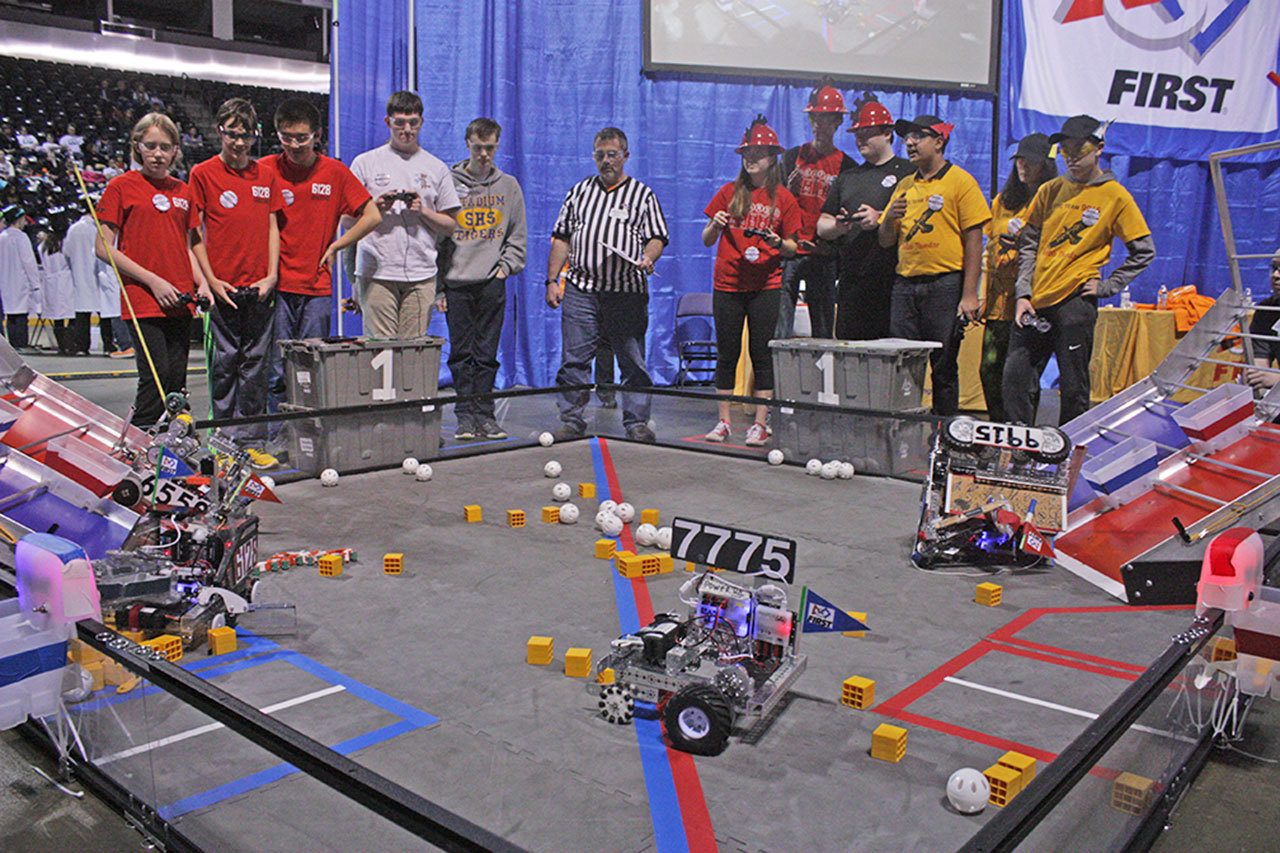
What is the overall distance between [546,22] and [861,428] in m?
5.35

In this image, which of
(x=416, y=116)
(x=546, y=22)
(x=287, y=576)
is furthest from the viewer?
(x=546, y=22)

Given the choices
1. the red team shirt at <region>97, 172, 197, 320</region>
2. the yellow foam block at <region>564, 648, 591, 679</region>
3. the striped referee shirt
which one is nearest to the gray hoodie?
the striped referee shirt

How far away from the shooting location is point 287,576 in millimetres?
4387

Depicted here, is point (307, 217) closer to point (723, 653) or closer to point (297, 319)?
point (297, 319)

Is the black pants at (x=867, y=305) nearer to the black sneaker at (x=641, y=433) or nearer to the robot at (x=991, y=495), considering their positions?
the black sneaker at (x=641, y=433)

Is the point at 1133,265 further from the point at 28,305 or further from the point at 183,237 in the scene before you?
the point at 28,305

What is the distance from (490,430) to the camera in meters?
7.30

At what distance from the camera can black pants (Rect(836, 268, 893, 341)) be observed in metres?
7.79

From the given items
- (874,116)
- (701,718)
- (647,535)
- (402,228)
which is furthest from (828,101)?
(701,718)

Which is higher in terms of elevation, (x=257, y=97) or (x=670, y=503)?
(x=257, y=97)

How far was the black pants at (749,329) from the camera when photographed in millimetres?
7414

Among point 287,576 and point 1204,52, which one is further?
point 1204,52

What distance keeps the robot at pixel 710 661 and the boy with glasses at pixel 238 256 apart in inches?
142

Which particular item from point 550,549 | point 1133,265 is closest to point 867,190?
point 1133,265
